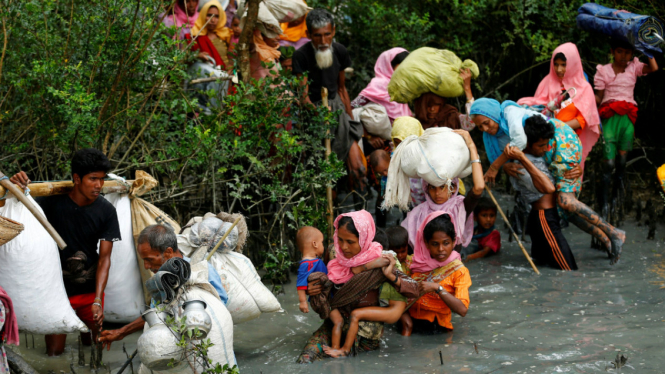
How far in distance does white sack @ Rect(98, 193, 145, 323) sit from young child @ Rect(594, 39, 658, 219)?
542 cm

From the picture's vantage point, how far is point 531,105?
7.47 m

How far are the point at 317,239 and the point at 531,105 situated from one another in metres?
3.94

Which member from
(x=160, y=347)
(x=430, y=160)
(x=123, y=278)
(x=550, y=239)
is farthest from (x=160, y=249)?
(x=550, y=239)

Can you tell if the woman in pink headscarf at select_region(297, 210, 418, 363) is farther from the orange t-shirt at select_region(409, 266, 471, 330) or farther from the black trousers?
the black trousers

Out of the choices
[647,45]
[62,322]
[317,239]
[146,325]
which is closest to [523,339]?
[317,239]

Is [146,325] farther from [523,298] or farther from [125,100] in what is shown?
[523,298]

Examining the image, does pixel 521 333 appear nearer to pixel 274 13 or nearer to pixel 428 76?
pixel 428 76

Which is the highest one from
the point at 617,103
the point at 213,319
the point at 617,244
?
the point at 617,103

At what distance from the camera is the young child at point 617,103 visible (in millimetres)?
7629

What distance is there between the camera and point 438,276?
489 centimetres

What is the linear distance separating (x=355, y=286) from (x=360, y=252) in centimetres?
23

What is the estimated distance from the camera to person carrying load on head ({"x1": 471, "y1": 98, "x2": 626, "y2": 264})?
246 inches

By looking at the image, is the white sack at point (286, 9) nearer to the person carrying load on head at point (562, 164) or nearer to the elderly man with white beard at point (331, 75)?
the elderly man with white beard at point (331, 75)

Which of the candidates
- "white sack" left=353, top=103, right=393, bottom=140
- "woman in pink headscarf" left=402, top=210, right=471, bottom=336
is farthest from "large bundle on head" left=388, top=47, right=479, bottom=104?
"woman in pink headscarf" left=402, top=210, right=471, bottom=336
